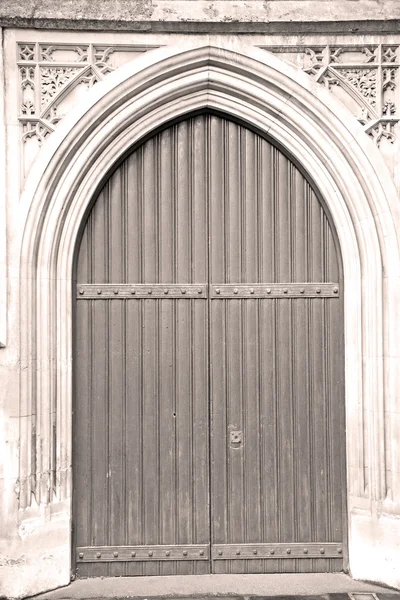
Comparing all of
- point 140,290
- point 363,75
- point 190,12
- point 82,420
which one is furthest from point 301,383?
point 190,12

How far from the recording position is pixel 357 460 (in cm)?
455

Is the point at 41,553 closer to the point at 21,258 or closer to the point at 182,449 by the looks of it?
the point at 182,449

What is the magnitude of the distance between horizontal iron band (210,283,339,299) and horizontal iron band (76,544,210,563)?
6.15ft

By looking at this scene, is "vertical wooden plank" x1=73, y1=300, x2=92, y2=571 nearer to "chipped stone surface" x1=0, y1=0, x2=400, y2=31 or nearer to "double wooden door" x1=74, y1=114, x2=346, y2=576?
"double wooden door" x1=74, y1=114, x2=346, y2=576

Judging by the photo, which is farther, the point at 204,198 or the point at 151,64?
the point at 204,198

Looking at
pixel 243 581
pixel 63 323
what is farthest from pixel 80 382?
pixel 243 581

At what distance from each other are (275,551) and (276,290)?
1.93 meters

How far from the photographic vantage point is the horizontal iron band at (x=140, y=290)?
184 inches

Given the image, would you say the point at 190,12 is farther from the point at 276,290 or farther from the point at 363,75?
the point at 276,290

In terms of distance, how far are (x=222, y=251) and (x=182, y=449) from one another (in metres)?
1.51

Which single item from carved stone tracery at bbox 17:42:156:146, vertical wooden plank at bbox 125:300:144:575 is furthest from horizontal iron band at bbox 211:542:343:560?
carved stone tracery at bbox 17:42:156:146

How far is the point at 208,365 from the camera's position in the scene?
15.4 feet

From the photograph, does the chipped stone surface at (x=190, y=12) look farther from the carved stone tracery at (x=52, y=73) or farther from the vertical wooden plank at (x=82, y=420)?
the vertical wooden plank at (x=82, y=420)

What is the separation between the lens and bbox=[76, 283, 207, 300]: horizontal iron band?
15.4ft
